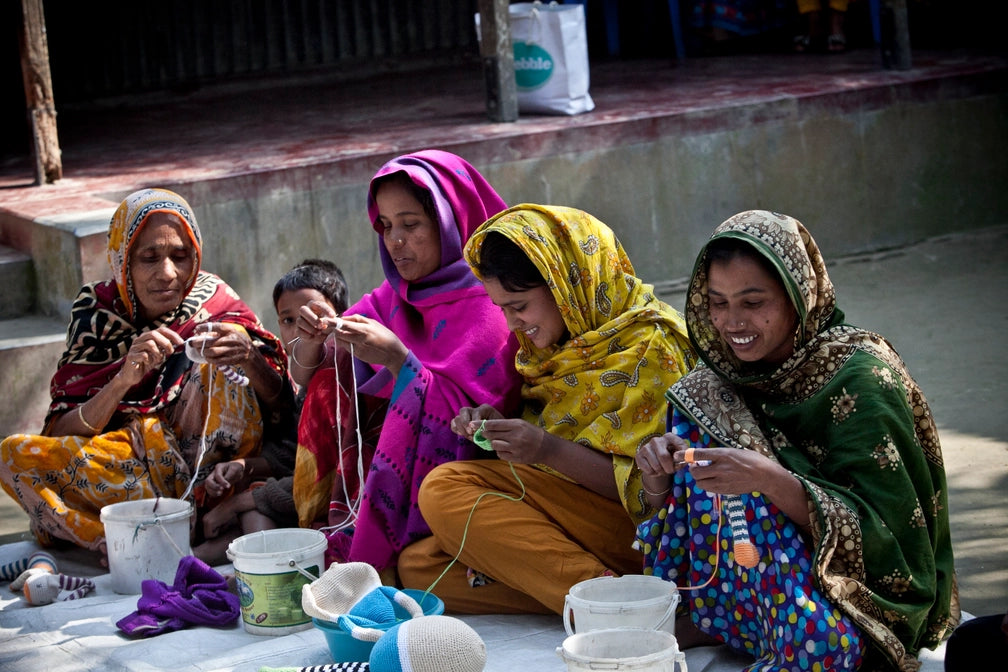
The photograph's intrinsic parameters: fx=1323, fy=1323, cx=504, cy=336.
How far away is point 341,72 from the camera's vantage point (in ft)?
34.1

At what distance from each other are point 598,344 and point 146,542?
1418 mm

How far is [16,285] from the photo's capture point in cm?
591

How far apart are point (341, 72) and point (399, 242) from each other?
6.90 meters

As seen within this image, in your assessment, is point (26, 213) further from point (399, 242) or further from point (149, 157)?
point (399, 242)

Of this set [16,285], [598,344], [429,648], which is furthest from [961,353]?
[16,285]

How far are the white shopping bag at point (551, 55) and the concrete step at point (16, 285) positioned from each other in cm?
291

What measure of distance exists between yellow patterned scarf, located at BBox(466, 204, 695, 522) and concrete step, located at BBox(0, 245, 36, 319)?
321 cm

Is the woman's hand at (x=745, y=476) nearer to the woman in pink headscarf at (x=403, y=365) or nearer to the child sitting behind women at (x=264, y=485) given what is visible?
the woman in pink headscarf at (x=403, y=365)

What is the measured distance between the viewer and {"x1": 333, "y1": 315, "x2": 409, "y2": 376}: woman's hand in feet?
11.7

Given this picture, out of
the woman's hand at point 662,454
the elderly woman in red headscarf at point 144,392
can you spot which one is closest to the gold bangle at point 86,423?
the elderly woman in red headscarf at point 144,392

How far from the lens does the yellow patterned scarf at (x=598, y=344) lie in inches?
129

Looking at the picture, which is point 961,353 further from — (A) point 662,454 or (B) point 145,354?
(B) point 145,354

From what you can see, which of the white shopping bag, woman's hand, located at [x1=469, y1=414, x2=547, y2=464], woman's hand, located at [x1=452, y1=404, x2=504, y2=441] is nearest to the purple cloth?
woman's hand, located at [x1=452, y1=404, x2=504, y2=441]

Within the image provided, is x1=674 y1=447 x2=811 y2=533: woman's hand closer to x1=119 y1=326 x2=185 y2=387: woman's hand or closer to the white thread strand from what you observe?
the white thread strand
